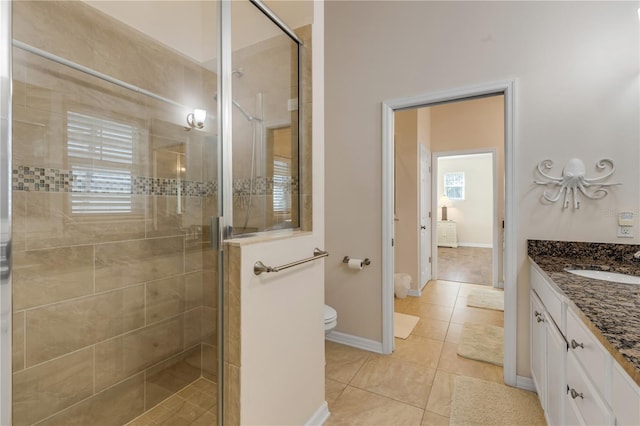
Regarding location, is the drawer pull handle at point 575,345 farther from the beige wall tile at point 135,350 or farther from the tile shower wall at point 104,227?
the beige wall tile at point 135,350

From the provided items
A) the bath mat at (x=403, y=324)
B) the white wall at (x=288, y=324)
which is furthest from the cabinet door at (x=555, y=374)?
the bath mat at (x=403, y=324)

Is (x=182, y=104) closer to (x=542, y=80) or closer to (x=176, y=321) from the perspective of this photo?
(x=176, y=321)

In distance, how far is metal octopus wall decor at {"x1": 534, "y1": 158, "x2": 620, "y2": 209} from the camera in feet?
5.80

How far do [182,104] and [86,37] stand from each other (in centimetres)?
50

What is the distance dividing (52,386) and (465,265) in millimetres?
5878

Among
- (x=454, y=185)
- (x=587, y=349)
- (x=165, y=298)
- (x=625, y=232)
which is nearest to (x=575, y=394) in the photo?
(x=587, y=349)

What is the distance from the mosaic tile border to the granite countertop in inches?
50.3

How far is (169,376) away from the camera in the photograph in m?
1.73

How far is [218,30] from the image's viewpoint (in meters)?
1.38

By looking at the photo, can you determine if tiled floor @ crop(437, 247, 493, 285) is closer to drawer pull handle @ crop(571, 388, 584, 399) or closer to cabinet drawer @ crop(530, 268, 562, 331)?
cabinet drawer @ crop(530, 268, 562, 331)

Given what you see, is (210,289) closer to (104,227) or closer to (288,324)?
(288,324)

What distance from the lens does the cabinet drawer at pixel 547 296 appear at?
1.26 metres

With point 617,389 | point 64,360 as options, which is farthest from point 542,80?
point 64,360

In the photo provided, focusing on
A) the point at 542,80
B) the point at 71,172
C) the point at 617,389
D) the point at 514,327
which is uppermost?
→ the point at 542,80
